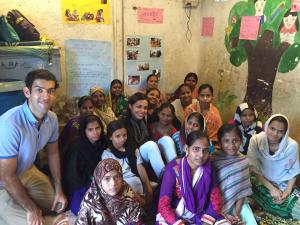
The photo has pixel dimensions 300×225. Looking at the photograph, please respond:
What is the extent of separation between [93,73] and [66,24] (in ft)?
2.04

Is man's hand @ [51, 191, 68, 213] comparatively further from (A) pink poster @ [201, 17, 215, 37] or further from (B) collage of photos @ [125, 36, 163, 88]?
(A) pink poster @ [201, 17, 215, 37]

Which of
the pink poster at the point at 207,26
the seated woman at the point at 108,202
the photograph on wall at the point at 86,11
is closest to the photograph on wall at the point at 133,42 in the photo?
the photograph on wall at the point at 86,11

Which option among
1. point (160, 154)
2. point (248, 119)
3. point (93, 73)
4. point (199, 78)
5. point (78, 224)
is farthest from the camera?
point (199, 78)

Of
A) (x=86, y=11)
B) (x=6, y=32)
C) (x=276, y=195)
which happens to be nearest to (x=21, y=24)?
(x=6, y=32)

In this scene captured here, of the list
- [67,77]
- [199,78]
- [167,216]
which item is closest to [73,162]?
[167,216]

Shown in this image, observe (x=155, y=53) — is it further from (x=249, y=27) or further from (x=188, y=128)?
(x=188, y=128)

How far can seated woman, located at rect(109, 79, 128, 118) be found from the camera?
3372 millimetres

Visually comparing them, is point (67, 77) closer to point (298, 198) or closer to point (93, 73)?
point (93, 73)

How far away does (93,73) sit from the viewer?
350 cm

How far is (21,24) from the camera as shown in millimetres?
2748

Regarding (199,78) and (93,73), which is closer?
(93,73)

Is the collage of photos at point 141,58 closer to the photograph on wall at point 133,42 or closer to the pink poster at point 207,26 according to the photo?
the photograph on wall at point 133,42

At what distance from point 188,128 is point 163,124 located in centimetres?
44

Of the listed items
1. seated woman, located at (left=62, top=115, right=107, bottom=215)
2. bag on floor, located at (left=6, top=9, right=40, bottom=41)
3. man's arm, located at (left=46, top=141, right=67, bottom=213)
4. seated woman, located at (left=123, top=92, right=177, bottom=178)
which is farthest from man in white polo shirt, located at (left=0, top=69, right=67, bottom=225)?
bag on floor, located at (left=6, top=9, right=40, bottom=41)
